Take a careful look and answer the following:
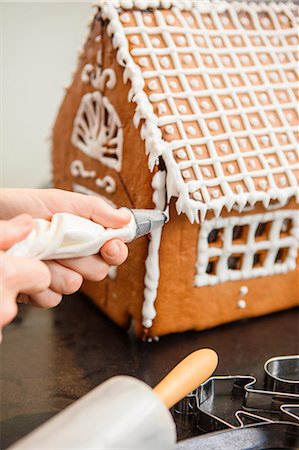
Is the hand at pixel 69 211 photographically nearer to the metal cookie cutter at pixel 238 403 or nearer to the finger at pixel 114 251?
the finger at pixel 114 251

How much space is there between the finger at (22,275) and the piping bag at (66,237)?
0.02 m

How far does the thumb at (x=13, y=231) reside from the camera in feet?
1.99

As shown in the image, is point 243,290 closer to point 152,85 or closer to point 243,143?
point 243,143

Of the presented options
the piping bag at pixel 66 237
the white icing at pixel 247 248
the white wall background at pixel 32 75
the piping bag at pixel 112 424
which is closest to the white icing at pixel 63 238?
the piping bag at pixel 66 237

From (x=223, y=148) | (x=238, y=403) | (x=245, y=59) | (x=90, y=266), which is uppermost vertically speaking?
(x=245, y=59)

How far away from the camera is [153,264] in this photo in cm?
92

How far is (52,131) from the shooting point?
1.20 meters

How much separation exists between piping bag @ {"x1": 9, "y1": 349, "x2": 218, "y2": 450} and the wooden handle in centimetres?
7

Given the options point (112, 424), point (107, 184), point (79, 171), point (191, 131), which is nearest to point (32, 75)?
point (79, 171)

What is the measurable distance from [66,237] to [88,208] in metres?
0.09

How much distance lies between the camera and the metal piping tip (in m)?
0.78

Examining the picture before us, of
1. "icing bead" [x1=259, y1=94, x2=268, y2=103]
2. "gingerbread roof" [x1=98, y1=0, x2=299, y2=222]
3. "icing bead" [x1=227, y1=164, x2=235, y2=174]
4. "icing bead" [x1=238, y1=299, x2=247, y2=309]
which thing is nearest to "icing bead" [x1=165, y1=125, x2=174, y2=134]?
"gingerbread roof" [x1=98, y1=0, x2=299, y2=222]

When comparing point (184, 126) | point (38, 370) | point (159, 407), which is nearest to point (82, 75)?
point (184, 126)

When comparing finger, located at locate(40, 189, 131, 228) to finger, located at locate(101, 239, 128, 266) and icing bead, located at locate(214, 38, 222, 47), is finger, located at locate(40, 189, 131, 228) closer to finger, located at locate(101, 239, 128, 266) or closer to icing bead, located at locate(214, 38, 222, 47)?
finger, located at locate(101, 239, 128, 266)
